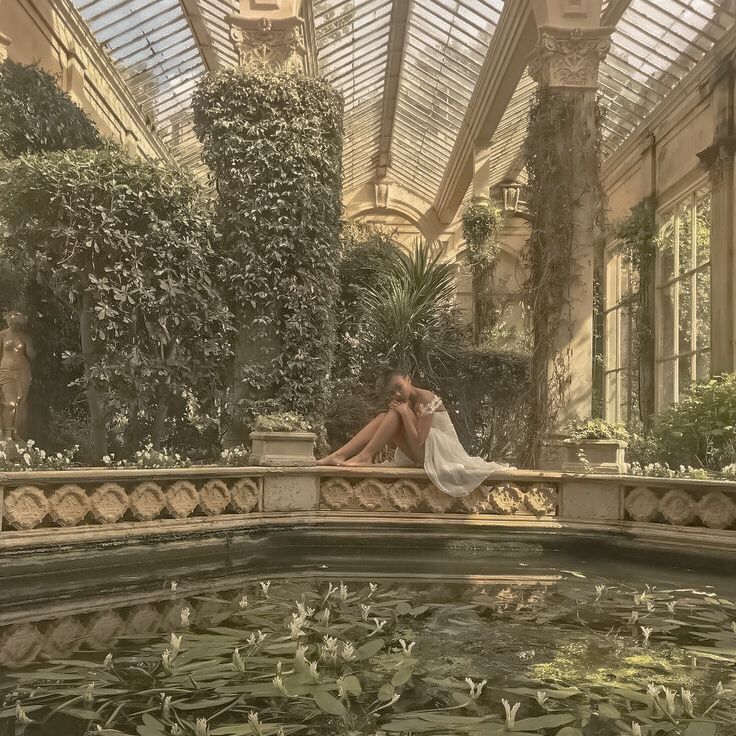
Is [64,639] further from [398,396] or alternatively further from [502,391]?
[502,391]

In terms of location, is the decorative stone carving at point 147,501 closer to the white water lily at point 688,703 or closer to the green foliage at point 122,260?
the green foliage at point 122,260

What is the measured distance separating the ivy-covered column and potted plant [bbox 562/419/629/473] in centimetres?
160

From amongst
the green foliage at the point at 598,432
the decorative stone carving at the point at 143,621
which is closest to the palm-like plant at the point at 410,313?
the green foliage at the point at 598,432

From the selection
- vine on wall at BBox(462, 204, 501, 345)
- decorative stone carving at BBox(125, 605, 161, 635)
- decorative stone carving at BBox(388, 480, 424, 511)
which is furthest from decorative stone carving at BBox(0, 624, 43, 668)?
vine on wall at BBox(462, 204, 501, 345)

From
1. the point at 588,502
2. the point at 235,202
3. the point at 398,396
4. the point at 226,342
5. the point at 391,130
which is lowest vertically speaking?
the point at 588,502

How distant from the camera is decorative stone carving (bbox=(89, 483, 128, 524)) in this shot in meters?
5.09

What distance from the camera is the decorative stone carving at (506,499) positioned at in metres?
6.28

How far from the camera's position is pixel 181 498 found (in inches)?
221

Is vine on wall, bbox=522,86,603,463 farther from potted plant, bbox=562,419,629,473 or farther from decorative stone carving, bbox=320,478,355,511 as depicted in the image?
decorative stone carving, bbox=320,478,355,511

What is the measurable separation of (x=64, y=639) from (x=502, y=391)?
26.5ft

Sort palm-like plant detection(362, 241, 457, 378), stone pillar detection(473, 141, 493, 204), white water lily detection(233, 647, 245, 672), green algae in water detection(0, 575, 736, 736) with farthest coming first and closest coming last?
stone pillar detection(473, 141, 493, 204)
palm-like plant detection(362, 241, 457, 378)
white water lily detection(233, 647, 245, 672)
green algae in water detection(0, 575, 736, 736)

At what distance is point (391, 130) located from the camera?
21.6m

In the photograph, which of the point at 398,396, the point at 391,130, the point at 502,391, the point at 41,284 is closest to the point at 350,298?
the point at 502,391

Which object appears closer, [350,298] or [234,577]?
[234,577]
